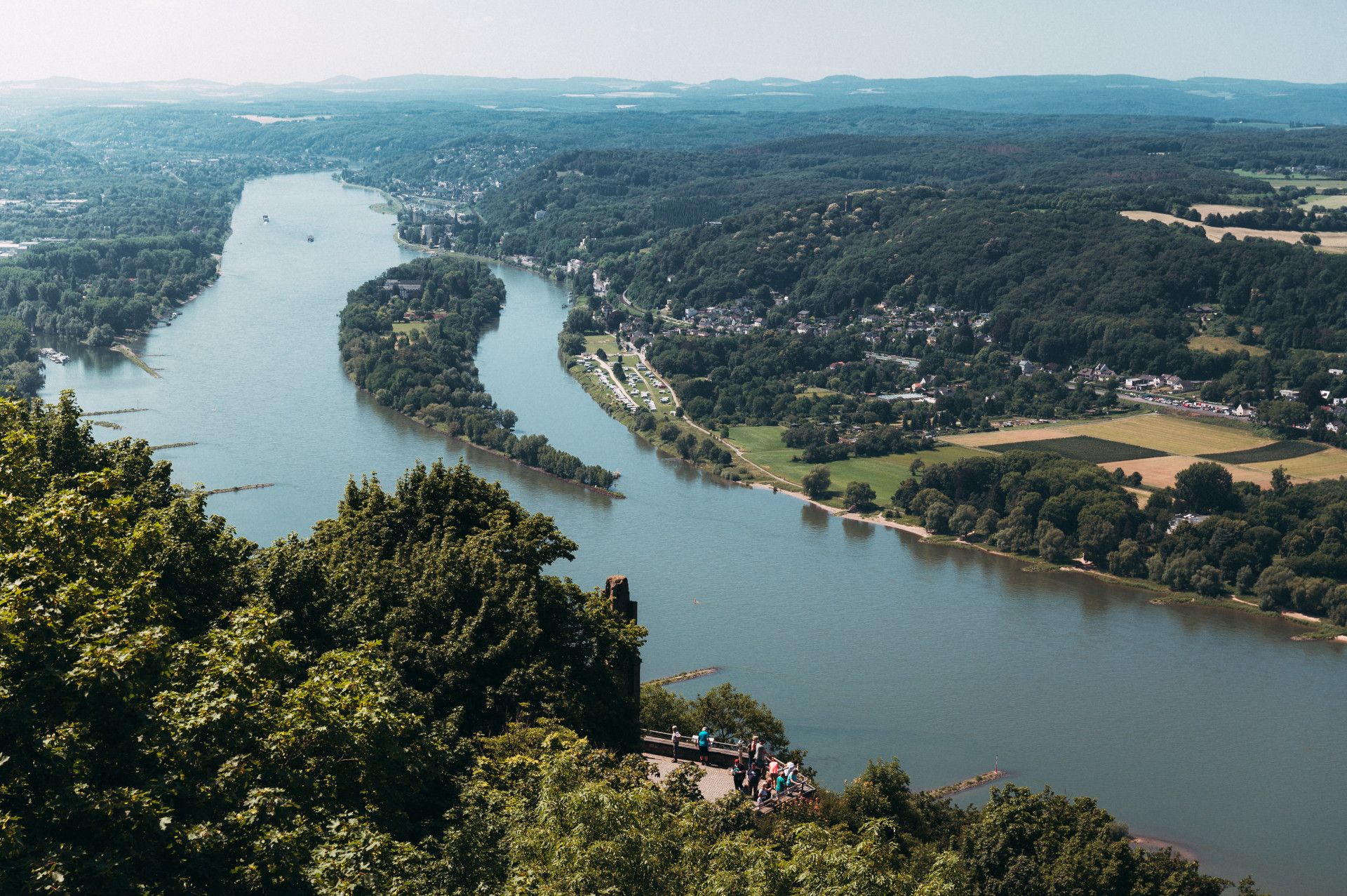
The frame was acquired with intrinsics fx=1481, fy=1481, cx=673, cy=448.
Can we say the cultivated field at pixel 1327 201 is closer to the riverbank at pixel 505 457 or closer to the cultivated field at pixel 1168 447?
the cultivated field at pixel 1168 447

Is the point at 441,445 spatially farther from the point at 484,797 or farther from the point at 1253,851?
the point at 484,797

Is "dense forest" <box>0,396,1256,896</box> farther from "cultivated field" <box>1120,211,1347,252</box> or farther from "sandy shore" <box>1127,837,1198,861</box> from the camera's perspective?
"cultivated field" <box>1120,211,1347,252</box>

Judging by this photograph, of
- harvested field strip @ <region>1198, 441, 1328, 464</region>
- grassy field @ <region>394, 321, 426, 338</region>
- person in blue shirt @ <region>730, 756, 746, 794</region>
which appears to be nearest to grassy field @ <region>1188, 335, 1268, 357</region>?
harvested field strip @ <region>1198, 441, 1328, 464</region>

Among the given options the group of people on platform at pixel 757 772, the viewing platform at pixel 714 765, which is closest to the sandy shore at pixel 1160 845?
the viewing platform at pixel 714 765

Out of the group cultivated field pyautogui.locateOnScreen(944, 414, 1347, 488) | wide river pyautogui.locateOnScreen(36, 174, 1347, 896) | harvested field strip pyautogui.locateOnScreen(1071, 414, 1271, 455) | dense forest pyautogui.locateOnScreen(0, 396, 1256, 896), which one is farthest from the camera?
harvested field strip pyautogui.locateOnScreen(1071, 414, 1271, 455)

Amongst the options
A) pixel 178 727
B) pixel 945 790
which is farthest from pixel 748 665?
pixel 178 727

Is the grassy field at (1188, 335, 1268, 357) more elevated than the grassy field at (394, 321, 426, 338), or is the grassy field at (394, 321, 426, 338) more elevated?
the grassy field at (1188, 335, 1268, 357)

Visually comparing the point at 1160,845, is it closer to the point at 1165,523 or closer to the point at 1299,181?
the point at 1165,523

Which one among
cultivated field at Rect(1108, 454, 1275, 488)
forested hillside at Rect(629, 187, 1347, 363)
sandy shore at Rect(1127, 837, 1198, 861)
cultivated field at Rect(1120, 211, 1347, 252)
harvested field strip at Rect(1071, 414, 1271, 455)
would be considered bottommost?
sandy shore at Rect(1127, 837, 1198, 861)
